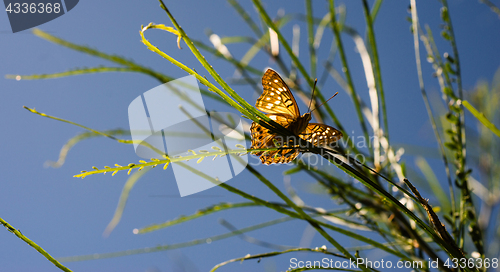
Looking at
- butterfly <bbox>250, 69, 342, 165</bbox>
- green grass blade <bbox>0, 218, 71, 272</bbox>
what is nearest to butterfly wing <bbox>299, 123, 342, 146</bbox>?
butterfly <bbox>250, 69, 342, 165</bbox>

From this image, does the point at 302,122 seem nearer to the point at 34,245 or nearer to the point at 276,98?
the point at 276,98

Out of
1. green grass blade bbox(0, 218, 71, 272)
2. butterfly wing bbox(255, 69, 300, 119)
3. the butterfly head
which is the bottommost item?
green grass blade bbox(0, 218, 71, 272)

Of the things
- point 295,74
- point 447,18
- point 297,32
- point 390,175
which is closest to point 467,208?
point 390,175

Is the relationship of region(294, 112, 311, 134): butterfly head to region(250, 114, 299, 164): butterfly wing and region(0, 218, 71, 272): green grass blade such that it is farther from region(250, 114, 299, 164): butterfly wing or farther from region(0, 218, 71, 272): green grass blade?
region(0, 218, 71, 272): green grass blade

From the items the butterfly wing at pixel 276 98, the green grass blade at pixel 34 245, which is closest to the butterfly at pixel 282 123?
the butterfly wing at pixel 276 98

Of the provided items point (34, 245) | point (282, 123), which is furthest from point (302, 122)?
point (34, 245)

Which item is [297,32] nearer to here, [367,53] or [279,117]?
[367,53]

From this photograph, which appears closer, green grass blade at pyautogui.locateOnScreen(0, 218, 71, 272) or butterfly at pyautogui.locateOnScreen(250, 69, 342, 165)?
green grass blade at pyautogui.locateOnScreen(0, 218, 71, 272)
